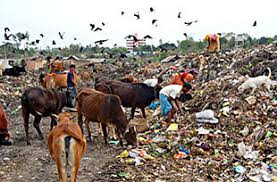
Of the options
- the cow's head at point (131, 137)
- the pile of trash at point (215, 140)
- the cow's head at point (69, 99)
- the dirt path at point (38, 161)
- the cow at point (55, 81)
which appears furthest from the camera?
the cow at point (55, 81)

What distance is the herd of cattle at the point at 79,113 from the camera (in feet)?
19.3

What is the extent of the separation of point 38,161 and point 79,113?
7.41 feet

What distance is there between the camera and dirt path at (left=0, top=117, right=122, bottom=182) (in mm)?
7230

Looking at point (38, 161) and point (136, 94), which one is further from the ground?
point (136, 94)

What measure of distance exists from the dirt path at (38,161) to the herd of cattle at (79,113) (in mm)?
307

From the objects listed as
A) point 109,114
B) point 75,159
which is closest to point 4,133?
point 109,114

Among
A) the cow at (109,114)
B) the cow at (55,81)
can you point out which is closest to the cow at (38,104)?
the cow at (109,114)

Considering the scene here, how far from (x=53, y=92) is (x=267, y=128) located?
511 cm

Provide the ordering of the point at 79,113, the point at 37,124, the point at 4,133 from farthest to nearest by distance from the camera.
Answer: the point at 79,113, the point at 37,124, the point at 4,133

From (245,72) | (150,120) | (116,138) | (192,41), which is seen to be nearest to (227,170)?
(116,138)

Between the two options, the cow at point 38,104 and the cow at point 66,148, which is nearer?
the cow at point 66,148

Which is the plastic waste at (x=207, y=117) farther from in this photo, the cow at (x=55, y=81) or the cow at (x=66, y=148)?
the cow at (x=55, y=81)

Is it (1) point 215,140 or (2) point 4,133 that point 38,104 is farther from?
(1) point 215,140

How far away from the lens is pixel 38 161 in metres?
8.06
